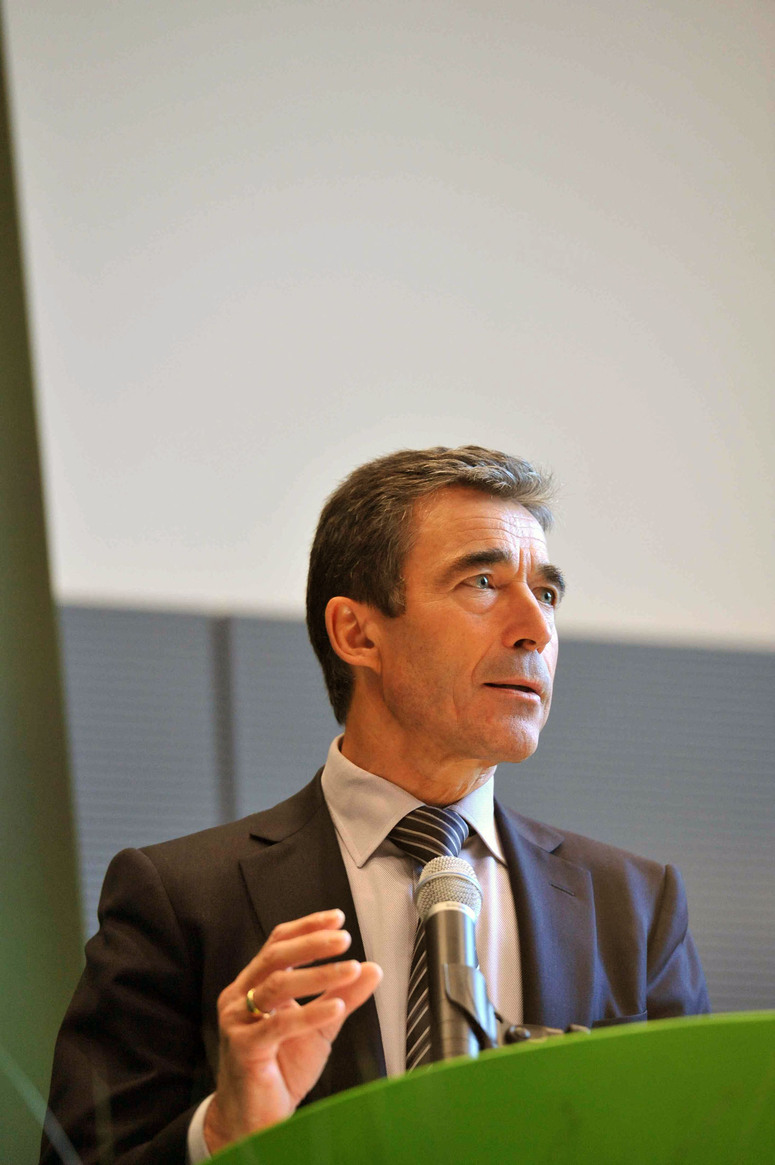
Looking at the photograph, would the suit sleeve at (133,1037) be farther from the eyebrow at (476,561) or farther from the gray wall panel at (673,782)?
the gray wall panel at (673,782)

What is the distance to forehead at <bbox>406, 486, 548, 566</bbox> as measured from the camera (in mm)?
1466

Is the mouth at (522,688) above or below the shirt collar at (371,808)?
above

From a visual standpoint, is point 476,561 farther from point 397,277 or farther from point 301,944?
point 397,277

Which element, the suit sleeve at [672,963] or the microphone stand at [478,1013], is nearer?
the microphone stand at [478,1013]

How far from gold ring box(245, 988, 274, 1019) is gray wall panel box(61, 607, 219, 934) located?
118cm

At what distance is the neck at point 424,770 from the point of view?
1409 millimetres

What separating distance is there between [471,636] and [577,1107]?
0.97 metres

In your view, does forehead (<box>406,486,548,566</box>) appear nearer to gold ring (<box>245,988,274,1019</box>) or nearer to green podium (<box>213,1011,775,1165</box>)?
gold ring (<box>245,988,274,1019</box>)

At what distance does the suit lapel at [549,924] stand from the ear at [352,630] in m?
0.28

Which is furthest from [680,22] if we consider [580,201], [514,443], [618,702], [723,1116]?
[723,1116]

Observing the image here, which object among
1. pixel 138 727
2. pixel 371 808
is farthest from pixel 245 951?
pixel 138 727

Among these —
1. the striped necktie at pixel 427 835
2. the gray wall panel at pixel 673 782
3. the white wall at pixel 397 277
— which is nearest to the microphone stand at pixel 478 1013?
the striped necktie at pixel 427 835

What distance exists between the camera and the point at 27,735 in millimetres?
1600

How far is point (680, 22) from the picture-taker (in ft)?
7.50
